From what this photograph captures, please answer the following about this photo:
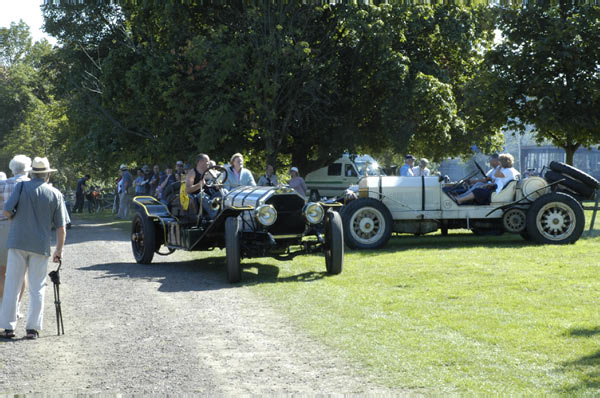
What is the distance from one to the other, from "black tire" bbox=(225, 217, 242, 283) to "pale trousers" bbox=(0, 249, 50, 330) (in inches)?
139

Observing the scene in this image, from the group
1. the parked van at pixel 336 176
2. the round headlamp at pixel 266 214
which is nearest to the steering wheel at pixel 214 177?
the round headlamp at pixel 266 214

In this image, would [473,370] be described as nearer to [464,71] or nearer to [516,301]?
[516,301]

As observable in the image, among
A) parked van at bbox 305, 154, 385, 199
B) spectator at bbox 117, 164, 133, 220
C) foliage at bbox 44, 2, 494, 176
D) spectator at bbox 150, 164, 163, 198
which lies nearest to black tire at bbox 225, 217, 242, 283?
foliage at bbox 44, 2, 494, 176

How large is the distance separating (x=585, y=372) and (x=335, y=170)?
3097 cm

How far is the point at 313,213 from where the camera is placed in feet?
37.3

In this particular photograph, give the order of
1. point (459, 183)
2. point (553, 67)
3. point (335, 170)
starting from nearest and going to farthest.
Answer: point (459, 183) < point (553, 67) < point (335, 170)

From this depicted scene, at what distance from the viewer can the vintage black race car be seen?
10.9m

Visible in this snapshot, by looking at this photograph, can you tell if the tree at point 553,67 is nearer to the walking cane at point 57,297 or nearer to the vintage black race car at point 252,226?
the vintage black race car at point 252,226

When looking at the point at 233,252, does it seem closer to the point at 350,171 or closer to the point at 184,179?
the point at 184,179

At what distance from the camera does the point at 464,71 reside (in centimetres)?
2997

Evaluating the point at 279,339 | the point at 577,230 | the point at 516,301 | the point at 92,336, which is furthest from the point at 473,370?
the point at 577,230

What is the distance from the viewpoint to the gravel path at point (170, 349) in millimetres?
5340

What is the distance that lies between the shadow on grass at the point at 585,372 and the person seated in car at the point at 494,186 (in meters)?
9.17

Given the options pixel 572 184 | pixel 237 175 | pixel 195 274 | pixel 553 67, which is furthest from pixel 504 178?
pixel 553 67
